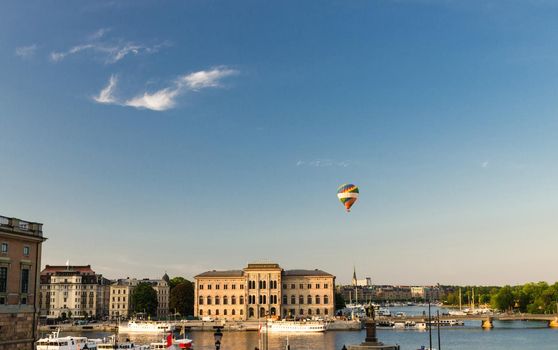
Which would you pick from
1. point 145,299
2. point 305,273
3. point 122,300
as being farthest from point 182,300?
point 305,273

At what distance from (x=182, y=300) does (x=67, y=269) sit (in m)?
34.8

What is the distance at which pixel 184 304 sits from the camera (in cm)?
17200

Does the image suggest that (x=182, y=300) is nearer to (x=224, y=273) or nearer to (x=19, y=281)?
(x=224, y=273)

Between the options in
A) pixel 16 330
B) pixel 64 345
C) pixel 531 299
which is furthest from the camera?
pixel 531 299

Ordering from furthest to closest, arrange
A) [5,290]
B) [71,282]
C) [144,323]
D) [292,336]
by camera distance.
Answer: [71,282] < [144,323] < [292,336] < [5,290]

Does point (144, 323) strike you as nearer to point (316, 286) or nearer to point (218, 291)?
point (218, 291)

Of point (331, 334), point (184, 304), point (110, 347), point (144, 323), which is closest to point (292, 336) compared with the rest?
point (331, 334)

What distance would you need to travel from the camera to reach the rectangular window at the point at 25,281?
48.2 metres

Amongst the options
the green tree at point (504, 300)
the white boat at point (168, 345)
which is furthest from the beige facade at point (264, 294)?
the green tree at point (504, 300)

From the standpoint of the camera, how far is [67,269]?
176875 millimetres

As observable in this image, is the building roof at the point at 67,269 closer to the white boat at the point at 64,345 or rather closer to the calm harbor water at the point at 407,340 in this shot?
the calm harbor water at the point at 407,340

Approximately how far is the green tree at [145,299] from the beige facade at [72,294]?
41.2ft

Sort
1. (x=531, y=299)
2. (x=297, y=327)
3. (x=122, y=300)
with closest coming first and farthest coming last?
(x=297, y=327), (x=122, y=300), (x=531, y=299)

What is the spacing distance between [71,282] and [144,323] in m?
43.7
